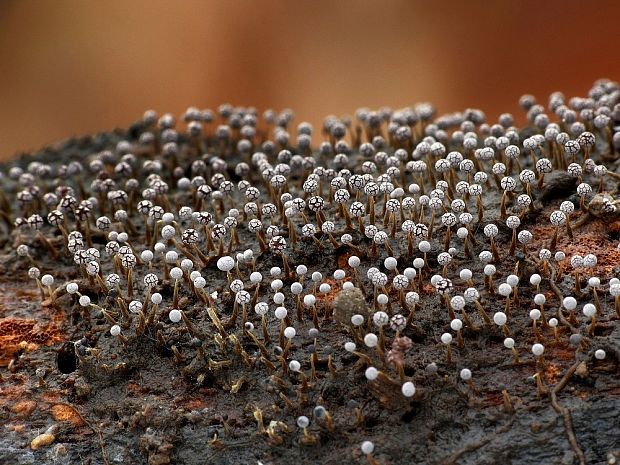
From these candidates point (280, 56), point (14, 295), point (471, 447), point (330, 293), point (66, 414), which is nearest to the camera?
point (471, 447)

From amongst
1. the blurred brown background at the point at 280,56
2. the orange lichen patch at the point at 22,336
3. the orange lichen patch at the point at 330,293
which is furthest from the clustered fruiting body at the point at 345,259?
the blurred brown background at the point at 280,56

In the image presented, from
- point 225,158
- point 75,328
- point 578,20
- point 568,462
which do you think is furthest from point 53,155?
point 578,20

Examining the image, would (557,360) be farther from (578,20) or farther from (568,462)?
(578,20)

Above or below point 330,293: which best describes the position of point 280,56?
above

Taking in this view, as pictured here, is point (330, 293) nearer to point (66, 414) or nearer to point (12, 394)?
point (66, 414)

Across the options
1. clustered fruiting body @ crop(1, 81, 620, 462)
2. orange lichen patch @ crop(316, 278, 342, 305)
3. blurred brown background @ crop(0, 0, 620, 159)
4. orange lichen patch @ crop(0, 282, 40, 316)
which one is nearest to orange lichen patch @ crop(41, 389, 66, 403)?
clustered fruiting body @ crop(1, 81, 620, 462)

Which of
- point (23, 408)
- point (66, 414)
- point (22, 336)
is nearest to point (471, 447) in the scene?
point (66, 414)

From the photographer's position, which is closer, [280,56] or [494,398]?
[494,398]
